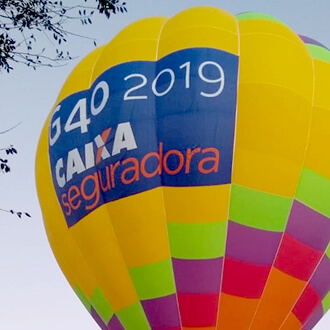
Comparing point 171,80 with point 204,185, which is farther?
point 171,80

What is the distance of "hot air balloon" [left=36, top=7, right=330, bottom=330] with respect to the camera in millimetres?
10648

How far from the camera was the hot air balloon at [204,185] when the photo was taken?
1065 centimetres

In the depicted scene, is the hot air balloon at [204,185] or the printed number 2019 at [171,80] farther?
the printed number 2019 at [171,80]

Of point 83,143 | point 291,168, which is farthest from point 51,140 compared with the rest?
point 291,168

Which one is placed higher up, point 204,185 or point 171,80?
point 171,80

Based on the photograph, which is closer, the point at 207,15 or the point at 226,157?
the point at 226,157

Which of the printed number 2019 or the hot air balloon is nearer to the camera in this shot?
the hot air balloon

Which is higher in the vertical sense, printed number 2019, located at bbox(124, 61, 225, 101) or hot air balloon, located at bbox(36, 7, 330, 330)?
printed number 2019, located at bbox(124, 61, 225, 101)

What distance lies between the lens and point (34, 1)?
764cm

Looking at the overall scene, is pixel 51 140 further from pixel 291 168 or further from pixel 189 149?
pixel 291 168

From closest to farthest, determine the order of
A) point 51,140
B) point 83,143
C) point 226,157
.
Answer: point 226,157, point 83,143, point 51,140

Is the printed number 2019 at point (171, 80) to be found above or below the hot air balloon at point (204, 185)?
above

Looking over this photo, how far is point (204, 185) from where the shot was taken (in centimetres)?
1059

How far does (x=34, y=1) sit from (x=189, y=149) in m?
3.67
